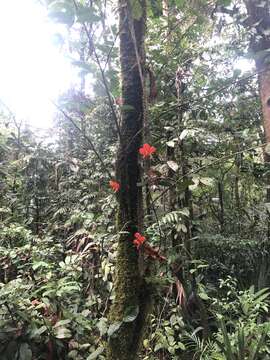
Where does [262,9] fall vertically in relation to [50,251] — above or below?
above

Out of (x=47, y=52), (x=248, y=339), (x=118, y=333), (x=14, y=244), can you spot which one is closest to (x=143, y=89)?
(x=47, y=52)

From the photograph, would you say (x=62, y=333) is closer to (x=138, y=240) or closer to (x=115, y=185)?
(x=138, y=240)

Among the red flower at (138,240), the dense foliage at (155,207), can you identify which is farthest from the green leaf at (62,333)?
the red flower at (138,240)

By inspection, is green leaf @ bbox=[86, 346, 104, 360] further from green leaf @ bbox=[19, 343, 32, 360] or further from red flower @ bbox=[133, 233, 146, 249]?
red flower @ bbox=[133, 233, 146, 249]

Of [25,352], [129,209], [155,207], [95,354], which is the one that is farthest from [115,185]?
[155,207]

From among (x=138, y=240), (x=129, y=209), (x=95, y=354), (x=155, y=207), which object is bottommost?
(x=95, y=354)

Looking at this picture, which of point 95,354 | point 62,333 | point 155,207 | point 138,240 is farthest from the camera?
point 155,207

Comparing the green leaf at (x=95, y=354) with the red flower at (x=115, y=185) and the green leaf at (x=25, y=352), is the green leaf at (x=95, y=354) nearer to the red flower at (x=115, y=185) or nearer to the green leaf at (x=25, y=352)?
the green leaf at (x=25, y=352)

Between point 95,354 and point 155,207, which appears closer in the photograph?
point 95,354

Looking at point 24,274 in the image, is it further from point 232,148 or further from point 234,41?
point 234,41

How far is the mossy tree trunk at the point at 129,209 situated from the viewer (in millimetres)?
1320

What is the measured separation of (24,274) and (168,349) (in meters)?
1.00

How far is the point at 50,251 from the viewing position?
2193 millimetres

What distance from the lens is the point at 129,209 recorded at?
4.55 feet
